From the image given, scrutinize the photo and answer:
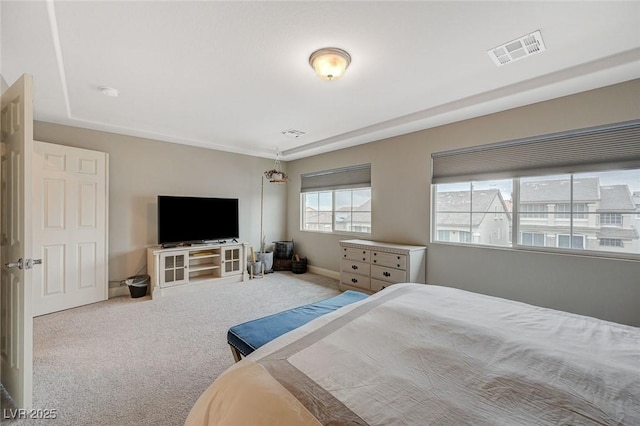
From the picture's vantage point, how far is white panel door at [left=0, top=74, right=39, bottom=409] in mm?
1698

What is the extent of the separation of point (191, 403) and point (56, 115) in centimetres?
387

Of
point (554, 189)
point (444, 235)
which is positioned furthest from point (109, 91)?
point (554, 189)

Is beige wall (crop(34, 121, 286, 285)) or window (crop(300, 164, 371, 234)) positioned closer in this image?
beige wall (crop(34, 121, 286, 285))

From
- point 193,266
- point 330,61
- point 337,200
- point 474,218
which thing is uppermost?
point 330,61

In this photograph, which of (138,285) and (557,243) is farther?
(138,285)

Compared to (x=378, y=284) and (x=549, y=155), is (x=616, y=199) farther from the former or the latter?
(x=378, y=284)

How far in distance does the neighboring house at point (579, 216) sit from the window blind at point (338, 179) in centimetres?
231

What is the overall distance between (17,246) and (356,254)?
11.7 feet

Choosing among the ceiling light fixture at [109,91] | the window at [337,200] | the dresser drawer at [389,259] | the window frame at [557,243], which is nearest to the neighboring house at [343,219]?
the window at [337,200]

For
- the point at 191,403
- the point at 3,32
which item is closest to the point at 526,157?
the point at 191,403

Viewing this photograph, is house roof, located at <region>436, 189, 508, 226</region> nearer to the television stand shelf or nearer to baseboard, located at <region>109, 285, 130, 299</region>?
the television stand shelf

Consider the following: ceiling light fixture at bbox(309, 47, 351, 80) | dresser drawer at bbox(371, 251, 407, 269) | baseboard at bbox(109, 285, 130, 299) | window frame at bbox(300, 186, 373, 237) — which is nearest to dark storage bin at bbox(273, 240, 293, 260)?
window frame at bbox(300, 186, 373, 237)

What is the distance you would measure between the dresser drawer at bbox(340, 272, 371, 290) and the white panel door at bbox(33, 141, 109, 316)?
3519mm

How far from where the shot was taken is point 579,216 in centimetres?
275
